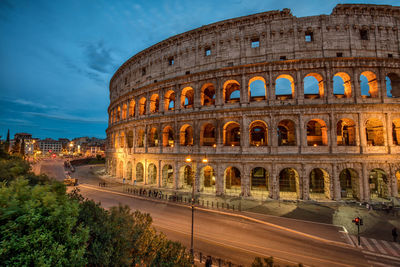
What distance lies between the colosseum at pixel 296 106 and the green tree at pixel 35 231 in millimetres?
16751

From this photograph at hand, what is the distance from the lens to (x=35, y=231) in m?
3.50

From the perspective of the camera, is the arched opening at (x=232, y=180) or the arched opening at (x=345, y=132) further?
the arched opening at (x=232, y=180)

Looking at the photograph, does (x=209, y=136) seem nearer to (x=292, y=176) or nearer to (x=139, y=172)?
(x=139, y=172)

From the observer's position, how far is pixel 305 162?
20.1 metres

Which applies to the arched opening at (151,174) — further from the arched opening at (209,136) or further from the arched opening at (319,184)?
the arched opening at (319,184)

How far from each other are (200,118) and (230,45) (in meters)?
10.9

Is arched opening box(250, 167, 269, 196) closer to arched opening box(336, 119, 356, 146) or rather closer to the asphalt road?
the asphalt road

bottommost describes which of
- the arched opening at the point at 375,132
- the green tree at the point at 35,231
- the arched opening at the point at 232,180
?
the arched opening at the point at 232,180

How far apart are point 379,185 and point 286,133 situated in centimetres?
1200

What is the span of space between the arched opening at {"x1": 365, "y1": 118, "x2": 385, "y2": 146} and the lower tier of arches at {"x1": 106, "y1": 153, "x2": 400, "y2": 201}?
2.51m

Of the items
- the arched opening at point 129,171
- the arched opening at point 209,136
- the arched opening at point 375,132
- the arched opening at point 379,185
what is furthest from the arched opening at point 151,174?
the arched opening at point 375,132

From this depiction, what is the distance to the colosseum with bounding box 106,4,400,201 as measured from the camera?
20.0 metres

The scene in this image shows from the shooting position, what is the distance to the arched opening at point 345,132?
68.5 ft

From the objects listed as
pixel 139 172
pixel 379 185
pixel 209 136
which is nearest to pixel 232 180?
pixel 209 136
